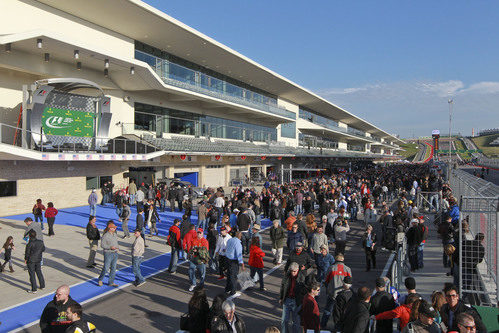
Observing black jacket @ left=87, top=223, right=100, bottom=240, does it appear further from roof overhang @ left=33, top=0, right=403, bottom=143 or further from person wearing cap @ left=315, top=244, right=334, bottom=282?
roof overhang @ left=33, top=0, right=403, bottom=143

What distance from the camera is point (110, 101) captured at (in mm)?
23031

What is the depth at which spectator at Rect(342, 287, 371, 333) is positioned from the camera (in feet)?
15.3

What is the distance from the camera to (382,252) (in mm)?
12305

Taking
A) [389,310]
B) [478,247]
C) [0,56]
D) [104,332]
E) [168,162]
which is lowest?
[104,332]

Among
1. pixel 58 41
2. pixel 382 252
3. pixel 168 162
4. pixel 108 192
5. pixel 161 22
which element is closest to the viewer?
pixel 382 252

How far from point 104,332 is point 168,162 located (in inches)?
904

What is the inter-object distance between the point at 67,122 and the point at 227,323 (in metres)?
19.3

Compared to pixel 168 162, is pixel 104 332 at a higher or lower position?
lower

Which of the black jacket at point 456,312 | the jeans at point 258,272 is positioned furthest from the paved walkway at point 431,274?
the jeans at point 258,272

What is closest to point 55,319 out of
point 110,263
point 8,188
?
point 110,263

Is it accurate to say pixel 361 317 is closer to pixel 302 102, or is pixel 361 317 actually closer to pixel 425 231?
pixel 425 231

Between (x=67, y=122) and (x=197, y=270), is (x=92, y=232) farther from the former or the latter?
(x=67, y=122)

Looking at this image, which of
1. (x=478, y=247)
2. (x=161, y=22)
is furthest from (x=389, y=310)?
(x=161, y=22)

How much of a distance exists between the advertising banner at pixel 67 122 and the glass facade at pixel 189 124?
5.73m
